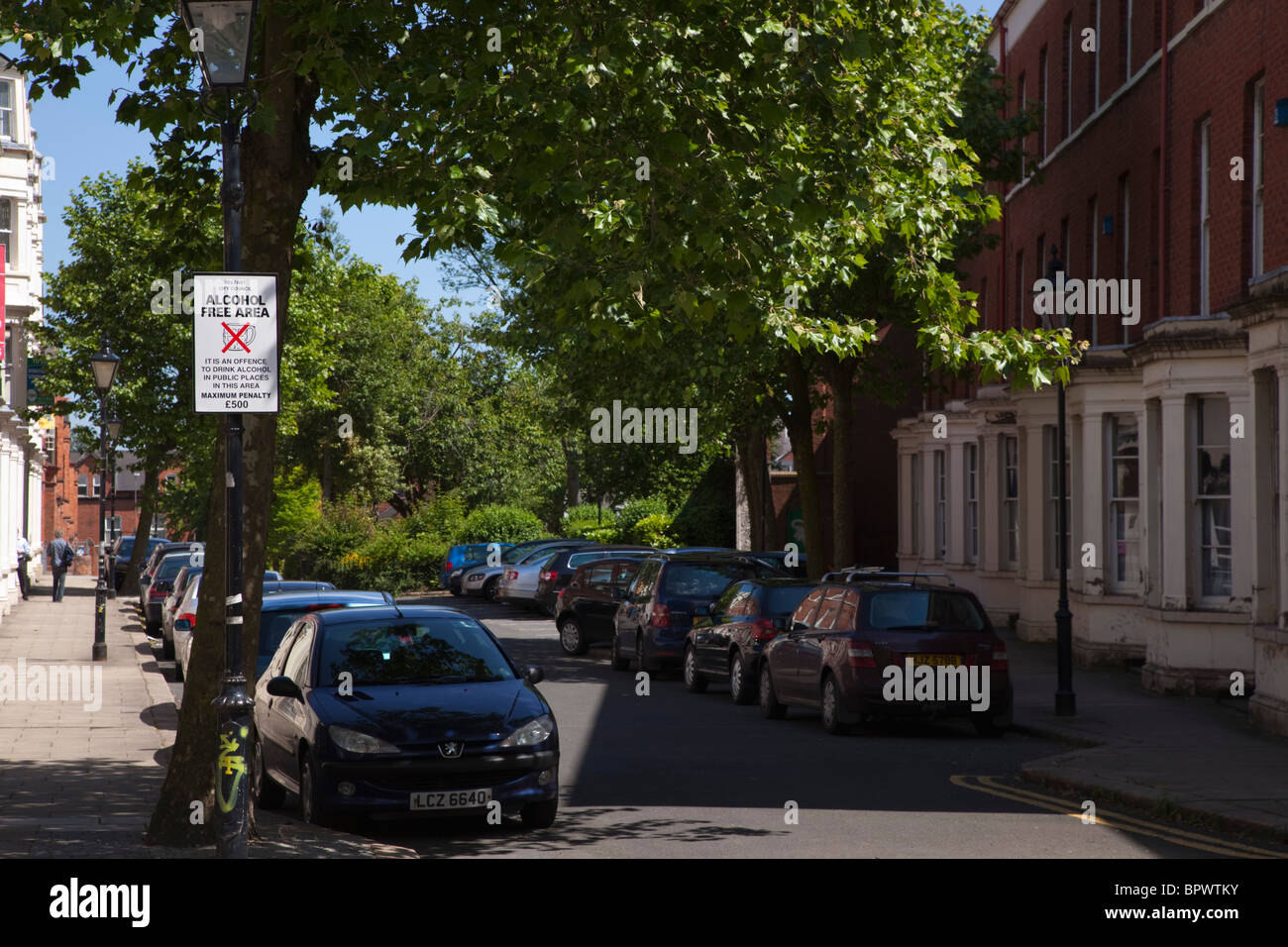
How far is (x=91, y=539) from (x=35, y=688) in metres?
96.4

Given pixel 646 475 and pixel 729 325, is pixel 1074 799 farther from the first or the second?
pixel 646 475

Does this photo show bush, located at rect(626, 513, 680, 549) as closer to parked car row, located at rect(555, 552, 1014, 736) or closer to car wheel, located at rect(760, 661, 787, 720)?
parked car row, located at rect(555, 552, 1014, 736)

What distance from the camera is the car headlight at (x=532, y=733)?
10.7 metres

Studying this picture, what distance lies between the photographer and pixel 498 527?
168 feet

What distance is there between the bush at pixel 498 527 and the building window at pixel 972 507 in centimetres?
1994

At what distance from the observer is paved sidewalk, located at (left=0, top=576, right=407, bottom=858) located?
9.62 meters

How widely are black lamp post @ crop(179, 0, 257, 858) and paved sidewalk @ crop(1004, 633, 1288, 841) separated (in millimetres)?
6689

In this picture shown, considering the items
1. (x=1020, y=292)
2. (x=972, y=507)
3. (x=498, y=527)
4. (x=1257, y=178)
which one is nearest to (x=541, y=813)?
(x=1257, y=178)

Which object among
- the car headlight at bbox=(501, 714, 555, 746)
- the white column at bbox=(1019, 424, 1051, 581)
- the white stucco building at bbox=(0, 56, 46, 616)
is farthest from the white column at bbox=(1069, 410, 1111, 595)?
the white stucco building at bbox=(0, 56, 46, 616)

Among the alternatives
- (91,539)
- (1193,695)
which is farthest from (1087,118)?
(91,539)

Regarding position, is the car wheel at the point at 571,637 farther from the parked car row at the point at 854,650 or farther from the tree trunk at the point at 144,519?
the tree trunk at the point at 144,519

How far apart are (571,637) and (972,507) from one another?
10.5 m

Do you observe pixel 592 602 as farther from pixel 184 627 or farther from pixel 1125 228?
pixel 1125 228

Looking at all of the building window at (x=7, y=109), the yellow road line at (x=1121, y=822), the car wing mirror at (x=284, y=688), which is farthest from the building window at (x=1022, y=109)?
the building window at (x=7, y=109)
